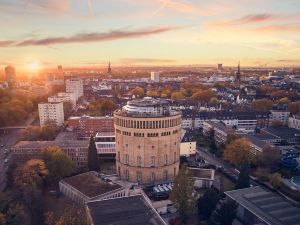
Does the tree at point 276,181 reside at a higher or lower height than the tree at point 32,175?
lower

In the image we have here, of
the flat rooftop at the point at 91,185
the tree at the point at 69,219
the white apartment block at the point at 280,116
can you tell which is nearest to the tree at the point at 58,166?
the flat rooftop at the point at 91,185

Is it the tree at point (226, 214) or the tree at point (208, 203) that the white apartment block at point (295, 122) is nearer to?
the tree at point (208, 203)

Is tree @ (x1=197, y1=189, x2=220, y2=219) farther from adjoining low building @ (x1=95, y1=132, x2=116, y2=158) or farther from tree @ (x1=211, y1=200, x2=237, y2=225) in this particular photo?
adjoining low building @ (x1=95, y1=132, x2=116, y2=158)

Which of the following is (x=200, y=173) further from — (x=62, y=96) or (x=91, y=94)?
(x=91, y=94)

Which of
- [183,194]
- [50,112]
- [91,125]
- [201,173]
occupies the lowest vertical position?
[201,173]

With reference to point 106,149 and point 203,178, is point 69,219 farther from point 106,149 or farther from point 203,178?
point 106,149

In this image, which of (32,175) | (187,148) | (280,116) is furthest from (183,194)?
(280,116)

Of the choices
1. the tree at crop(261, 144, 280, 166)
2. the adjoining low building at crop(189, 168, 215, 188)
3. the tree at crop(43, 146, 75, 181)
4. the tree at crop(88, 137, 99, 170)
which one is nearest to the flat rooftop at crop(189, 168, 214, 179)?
the adjoining low building at crop(189, 168, 215, 188)
